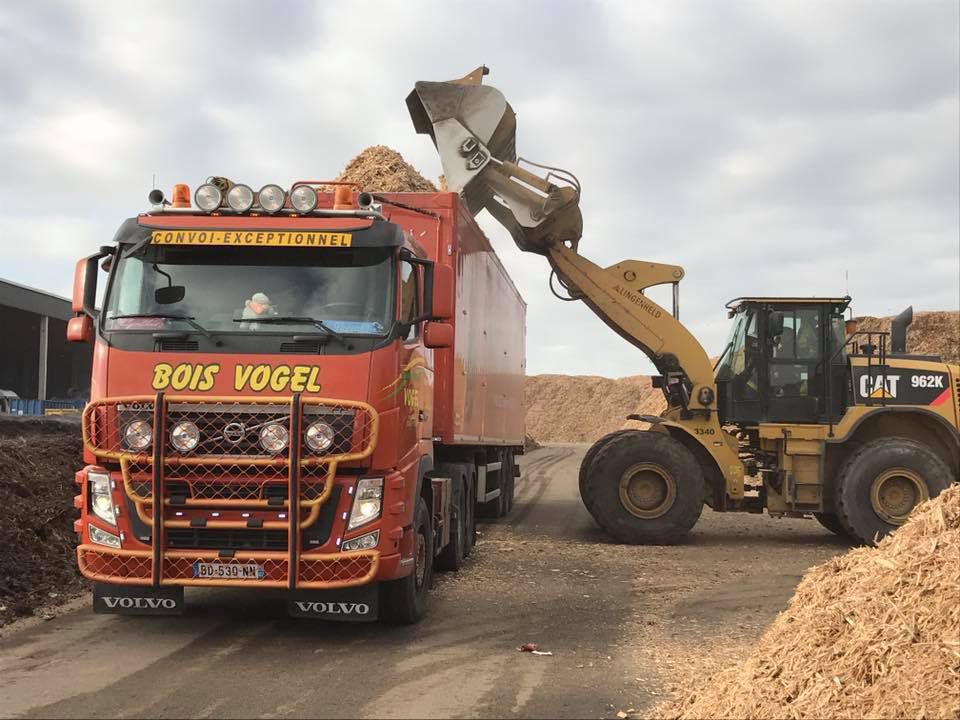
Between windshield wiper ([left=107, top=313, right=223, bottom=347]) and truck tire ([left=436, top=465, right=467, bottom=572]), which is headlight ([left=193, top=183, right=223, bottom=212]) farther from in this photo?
truck tire ([left=436, top=465, right=467, bottom=572])

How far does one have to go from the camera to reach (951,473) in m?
12.6

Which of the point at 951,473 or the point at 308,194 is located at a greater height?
the point at 308,194

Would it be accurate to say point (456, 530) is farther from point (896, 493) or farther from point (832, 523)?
point (832, 523)

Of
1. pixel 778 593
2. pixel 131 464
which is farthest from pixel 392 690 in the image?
pixel 778 593

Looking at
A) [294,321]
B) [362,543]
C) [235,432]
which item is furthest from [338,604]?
[294,321]

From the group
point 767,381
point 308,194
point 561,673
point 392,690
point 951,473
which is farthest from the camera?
point 767,381

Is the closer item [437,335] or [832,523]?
[437,335]

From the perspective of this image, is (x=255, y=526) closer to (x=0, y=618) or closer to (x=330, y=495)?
(x=330, y=495)

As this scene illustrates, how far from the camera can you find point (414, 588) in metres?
7.93

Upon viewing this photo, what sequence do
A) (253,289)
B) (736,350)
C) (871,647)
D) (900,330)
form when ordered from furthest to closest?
(900,330)
(736,350)
(253,289)
(871,647)

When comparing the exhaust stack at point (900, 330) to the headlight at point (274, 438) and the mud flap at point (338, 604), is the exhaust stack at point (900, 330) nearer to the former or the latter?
the mud flap at point (338, 604)

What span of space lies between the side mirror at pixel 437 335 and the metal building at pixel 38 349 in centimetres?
2804

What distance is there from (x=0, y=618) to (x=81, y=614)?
643 mm

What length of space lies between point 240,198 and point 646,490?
7361mm
